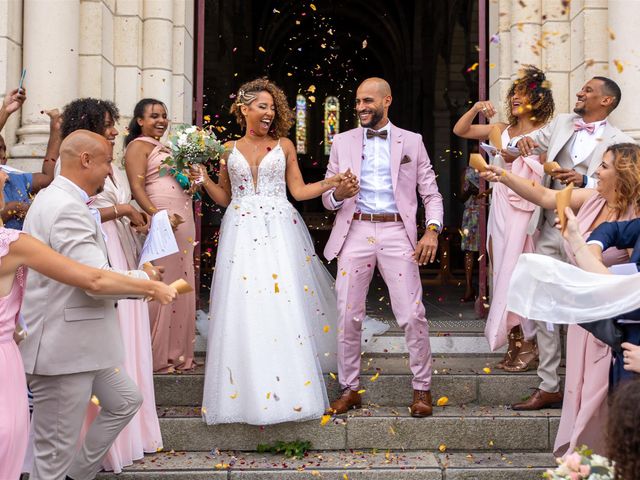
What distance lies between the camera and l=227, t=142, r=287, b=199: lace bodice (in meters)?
5.38

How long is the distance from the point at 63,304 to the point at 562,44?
206 inches

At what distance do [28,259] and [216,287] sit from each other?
2.23 metres

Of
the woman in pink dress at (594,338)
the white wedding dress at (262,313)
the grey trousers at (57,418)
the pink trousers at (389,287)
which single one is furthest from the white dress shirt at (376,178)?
the grey trousers at (57,418)

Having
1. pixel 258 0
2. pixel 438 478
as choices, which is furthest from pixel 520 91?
pixel 258 0

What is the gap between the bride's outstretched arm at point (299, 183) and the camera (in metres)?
5.15

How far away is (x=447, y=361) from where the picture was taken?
616 centimetres

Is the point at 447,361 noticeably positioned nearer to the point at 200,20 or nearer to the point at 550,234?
the point at 550,234

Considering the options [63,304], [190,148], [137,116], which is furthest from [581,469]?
[137,116]

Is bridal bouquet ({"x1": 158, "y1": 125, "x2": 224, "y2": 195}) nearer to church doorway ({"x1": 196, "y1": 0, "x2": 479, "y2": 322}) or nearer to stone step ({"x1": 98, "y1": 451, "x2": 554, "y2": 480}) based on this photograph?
stone step ({"x1": 98, "y1": 451, "x2": 554, "y2": 480})

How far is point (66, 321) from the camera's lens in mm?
3637

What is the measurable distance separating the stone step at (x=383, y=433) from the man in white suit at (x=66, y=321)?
1.33 m

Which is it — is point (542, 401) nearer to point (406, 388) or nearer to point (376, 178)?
point (406, 388)

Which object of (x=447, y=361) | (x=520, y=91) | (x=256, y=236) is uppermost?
(x=520, y=91)

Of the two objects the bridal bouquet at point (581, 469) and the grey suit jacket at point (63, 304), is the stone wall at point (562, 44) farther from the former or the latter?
the bridal bouquet at point (581, 469)
